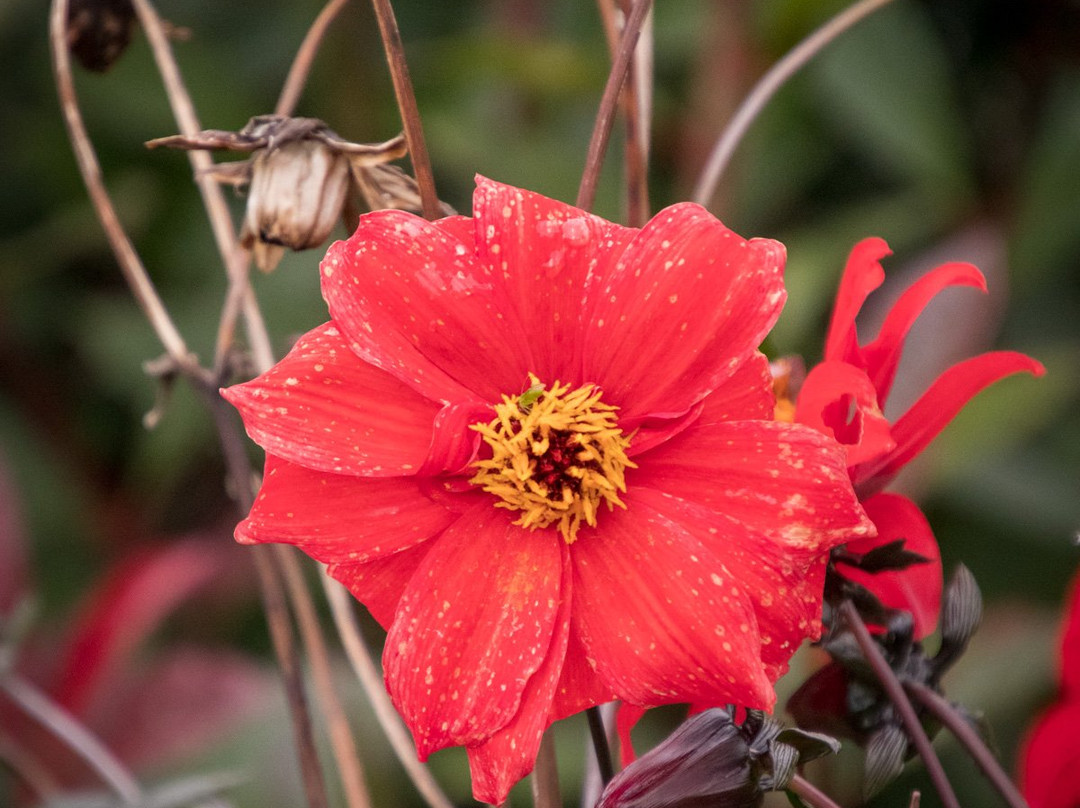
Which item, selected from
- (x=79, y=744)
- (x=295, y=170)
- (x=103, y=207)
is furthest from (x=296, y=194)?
(x=79, y=744)

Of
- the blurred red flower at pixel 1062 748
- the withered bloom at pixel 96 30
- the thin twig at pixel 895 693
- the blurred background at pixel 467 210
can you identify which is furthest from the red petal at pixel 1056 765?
the withered bloom at pixel 96 30

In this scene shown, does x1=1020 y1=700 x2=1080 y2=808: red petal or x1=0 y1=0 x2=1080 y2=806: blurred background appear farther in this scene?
x1=0 y1=0 x2=1080 y2=806: blurred background

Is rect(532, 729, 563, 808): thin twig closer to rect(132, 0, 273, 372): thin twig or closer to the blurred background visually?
rect(132, 0, 273, 372): thin twig

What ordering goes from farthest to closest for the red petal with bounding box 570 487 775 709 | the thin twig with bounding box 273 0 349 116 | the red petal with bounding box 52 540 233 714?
the red petal with bounding box 52 540 233 714 → the thin twig with bounding box 273 0 349 116 → the red petal with bounding box 570 487 775 709

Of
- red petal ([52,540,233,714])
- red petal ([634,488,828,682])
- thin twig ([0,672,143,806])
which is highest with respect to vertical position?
red petal ([634,488,828,682])

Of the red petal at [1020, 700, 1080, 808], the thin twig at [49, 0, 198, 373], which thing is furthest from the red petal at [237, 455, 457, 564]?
the red petal at [1020, 700, 1080, 808]

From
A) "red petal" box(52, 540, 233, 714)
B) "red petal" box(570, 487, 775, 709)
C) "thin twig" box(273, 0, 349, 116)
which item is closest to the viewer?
"red petal" box(570, 487, 775, 709)

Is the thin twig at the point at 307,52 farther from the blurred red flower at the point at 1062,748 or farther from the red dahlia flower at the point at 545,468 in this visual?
the blurred red flower at the point at 1062,748

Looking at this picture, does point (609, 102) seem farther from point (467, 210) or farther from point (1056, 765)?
point (467, 210)
